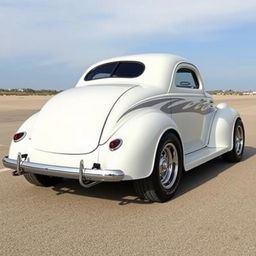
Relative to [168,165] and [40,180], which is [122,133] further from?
[40,180]

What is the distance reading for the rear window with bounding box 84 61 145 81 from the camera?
671 centimetres

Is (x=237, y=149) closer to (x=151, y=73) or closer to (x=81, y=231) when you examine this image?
(x=151, y=73)

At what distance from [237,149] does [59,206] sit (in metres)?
4.27

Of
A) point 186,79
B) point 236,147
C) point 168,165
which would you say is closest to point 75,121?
point 168,165

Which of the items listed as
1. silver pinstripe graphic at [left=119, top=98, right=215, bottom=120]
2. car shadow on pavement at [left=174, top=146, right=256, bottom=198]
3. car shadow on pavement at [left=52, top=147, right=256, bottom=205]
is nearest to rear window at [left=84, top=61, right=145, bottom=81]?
silver pinstripe graphic at [left=119, top=98, right=215, bottom=120]

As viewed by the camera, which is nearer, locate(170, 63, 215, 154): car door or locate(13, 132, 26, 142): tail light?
locate(13, 132, 26, 142): tail light

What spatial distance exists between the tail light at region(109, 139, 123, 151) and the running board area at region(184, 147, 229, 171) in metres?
1.34

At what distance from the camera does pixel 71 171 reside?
5035mm

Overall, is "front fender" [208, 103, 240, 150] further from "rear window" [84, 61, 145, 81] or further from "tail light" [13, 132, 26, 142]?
"tail light" [13, 132, 26, 142]

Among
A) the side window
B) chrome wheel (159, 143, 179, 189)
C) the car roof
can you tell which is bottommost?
chrome wheel (159, 143, 179, 189)

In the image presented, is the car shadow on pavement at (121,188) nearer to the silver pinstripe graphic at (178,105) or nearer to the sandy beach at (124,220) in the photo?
the sandy beach at (124,220)

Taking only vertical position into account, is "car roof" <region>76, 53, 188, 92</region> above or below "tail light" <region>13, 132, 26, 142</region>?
above

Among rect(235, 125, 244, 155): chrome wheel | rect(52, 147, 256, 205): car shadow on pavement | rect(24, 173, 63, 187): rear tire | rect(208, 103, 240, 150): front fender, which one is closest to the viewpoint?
rect(52, 147, 256, 205): car shadow on pavement

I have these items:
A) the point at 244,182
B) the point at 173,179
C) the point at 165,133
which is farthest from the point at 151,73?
the point at 244,182
